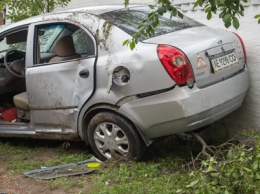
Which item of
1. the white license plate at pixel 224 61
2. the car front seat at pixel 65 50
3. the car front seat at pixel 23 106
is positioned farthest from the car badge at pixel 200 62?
the car front seat at pixel 23 106

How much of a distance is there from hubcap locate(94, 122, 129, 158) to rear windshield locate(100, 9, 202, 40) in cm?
102

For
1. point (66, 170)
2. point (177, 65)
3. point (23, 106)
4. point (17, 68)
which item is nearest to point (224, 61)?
point (177, 65)

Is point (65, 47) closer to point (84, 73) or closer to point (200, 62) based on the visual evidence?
point (84, 73)

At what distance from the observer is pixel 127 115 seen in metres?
4.16

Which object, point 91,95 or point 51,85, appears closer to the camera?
point 91,95

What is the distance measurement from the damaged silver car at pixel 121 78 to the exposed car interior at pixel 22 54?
15 mm

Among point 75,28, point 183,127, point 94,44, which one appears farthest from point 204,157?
point 75,28

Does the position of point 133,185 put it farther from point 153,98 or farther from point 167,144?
point 167,144

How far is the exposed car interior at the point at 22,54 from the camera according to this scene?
185 inches

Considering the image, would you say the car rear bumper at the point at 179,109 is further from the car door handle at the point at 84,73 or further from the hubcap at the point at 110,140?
the car door handle at the point at 84,73

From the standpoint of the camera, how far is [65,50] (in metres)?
4.77

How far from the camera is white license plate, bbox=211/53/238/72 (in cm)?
414

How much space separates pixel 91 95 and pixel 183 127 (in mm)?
1031

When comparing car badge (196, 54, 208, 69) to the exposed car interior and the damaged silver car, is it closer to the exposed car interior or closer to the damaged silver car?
the damaged silver car
